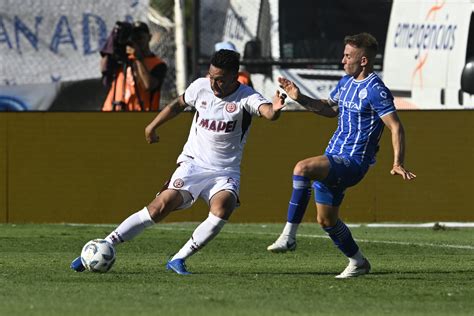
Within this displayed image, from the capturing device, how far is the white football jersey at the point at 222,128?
10.8 m

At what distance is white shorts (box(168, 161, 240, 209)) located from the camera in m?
10.7

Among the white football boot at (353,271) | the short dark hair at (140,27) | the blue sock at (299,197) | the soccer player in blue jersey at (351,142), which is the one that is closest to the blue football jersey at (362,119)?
the soccer player in blue jersey at (351,142)

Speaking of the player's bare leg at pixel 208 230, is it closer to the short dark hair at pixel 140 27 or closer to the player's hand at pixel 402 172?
the player's hand at pixel 402 172

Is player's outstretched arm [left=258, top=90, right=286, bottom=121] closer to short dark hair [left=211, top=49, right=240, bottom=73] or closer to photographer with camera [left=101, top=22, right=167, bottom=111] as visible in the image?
short dark hair [left=211, top=49, right=240, bottom=73]

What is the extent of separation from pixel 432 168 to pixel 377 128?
651 centimetres

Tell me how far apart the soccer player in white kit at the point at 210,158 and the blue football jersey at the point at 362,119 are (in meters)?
0.65

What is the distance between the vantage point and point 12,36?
18953 millimetres

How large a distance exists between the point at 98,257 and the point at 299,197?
190 centimetres

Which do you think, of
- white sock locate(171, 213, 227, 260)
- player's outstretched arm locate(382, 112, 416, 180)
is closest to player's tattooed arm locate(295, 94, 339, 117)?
player's outstretched arm locate(382, 112, 416, 180)

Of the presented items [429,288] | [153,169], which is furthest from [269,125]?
[429,288]

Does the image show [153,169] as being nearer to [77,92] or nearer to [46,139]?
Result: [46,139]

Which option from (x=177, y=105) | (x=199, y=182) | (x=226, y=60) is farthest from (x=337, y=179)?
(x=177, y=105)

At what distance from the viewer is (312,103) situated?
10820 millimetres

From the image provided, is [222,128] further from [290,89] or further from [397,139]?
[397,139]
